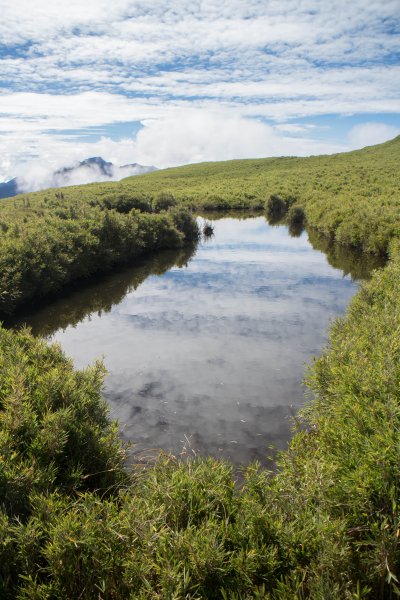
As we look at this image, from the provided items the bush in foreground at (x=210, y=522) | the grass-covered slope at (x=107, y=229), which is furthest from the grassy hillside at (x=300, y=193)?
the bush in foreground at (x=210, y=522)

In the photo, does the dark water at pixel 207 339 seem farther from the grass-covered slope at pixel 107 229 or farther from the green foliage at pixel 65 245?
the grass-covered slope at pixel 107 229

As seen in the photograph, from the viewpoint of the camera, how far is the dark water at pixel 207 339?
559 inches

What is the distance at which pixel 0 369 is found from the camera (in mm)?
10266

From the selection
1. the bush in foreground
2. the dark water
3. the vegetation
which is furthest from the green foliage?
the bush in foreground

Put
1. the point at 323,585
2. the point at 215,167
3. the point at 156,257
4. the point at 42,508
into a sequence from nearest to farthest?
1. the point at 323,585
2. the point at 42,508
3. the point at 156,257
4. the point at 215,167

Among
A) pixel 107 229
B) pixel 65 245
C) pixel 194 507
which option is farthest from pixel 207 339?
pixel 107 229

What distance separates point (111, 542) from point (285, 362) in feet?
44.3

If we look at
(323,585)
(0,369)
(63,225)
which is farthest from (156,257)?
(323,585)

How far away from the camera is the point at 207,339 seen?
71.0 ft

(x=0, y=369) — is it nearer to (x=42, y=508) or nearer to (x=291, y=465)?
(x=42, y=508)

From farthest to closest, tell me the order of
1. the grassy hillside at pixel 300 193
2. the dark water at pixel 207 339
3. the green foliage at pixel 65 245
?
the grassy hillside at pixel 300 193 < the green foliage at pixel 65 245 < the dark water at pixel 207 339

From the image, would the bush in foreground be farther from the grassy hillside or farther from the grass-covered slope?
the grassy hillside

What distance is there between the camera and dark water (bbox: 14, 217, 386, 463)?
14.2 meters

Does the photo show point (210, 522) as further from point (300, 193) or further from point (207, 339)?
point (300, 193)
